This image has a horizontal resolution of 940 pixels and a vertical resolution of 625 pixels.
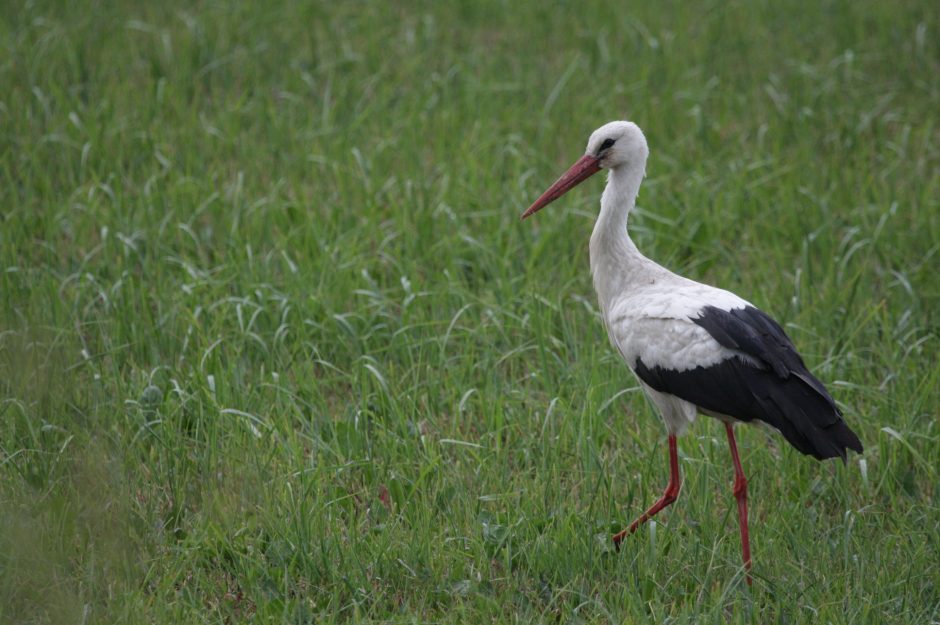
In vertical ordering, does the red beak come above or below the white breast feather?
above

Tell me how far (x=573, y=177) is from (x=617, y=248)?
1.20 ft

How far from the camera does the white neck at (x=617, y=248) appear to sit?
166 inches

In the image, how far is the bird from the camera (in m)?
3.71

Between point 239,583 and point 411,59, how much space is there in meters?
5.03

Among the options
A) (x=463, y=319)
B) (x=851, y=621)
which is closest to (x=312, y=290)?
(x=463, y=319)

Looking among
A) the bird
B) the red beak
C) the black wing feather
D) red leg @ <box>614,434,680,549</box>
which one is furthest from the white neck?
red leg @ <box>614,434,680,549</box>

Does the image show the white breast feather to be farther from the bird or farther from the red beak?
the red beak

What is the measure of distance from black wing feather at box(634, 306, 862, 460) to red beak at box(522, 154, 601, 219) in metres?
0.82

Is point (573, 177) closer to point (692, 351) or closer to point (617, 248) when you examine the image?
point (617, 248)

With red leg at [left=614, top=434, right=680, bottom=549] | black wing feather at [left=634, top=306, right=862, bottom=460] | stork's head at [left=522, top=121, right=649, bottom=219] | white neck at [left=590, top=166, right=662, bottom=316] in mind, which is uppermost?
stork's head at [left=522, top=121, right=649, bottom=219]

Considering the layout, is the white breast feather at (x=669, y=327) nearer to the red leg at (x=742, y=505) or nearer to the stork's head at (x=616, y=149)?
the red leg at (x=742, y=505)

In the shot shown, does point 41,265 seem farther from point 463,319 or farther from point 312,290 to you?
point 463,319

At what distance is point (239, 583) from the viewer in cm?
370

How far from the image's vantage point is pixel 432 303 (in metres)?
5.32
